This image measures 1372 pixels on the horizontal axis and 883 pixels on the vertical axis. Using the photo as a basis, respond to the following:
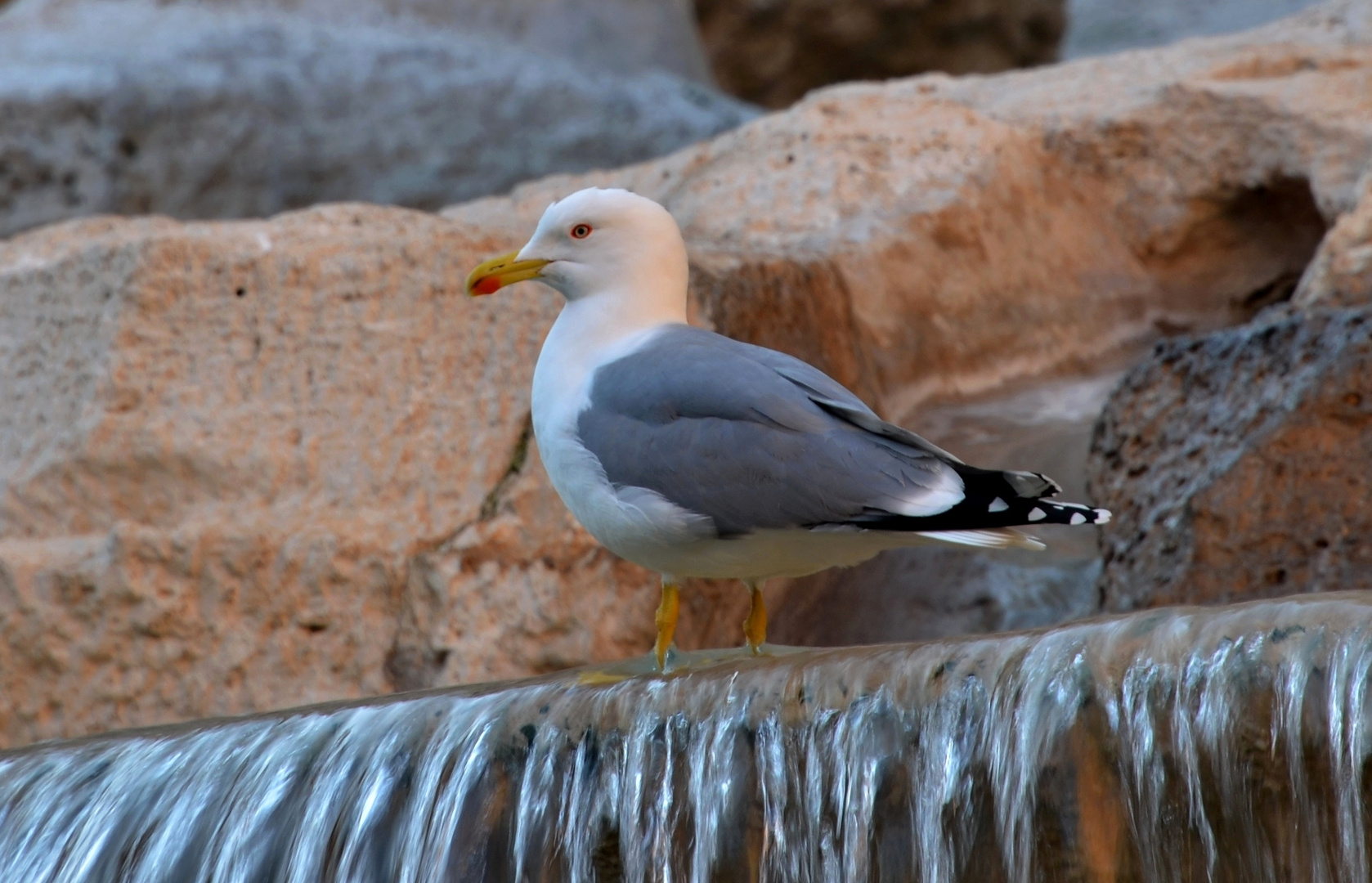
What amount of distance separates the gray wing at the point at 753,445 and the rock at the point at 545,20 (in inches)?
184

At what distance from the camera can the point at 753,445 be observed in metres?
2.13

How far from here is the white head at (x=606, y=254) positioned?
2.43m

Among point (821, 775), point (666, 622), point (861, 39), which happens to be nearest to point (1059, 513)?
point (821, 775)

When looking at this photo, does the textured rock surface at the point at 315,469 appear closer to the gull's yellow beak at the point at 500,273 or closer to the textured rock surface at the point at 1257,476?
the textured rock surface at the point at 1257,476

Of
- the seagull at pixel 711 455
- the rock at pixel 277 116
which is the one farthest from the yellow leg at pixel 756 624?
the rock at pixel 277 116

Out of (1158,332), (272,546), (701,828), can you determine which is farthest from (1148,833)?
(1158,332)

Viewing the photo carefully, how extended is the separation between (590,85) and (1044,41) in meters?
3.37

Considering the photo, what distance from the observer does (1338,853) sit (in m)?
1.72

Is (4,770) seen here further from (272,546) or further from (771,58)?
(771,58)

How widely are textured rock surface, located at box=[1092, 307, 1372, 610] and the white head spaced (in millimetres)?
1016

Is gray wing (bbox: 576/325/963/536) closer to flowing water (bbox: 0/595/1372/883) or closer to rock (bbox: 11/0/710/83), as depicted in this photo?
flowing water (bbox: 0/595/1372/883)

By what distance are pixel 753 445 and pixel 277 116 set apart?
4.17 metres

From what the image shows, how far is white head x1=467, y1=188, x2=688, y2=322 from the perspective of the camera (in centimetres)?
243

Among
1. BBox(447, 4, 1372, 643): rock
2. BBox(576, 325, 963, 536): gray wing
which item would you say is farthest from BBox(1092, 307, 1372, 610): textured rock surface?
BBox(576, 325, 963, 536): gray wing
